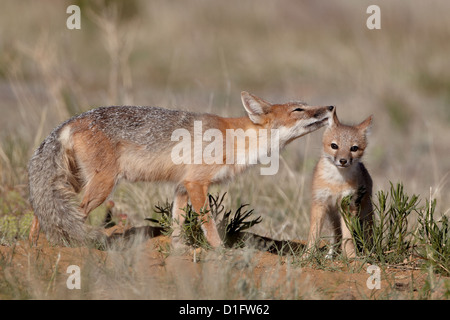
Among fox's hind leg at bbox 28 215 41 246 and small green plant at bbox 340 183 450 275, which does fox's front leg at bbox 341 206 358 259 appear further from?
fox's hind leg at bbox 28 215 41 246

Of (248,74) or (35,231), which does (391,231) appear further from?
(248,74)

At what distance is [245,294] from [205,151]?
7.15 ft

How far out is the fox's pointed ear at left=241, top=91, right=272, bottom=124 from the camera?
6.80 metres

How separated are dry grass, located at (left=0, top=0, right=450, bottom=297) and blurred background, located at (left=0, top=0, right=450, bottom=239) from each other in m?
0.04

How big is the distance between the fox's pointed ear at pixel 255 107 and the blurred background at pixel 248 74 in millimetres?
1832

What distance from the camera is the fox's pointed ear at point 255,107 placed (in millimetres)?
Result: 6801

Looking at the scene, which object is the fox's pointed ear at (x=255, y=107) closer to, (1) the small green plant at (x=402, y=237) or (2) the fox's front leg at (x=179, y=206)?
(2) the fox's front leg at (x=179, y=206)

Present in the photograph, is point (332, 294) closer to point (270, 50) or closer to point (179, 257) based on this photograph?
point (179, 257)

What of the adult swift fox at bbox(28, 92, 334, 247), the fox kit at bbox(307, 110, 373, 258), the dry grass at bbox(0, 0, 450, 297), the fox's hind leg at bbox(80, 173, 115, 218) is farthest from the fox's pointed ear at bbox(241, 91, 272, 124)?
the dry grass at bbox(0, 0, 450, 297)

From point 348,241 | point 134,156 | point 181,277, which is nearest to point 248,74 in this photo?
→ point 134,156

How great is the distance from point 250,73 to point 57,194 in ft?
48.6

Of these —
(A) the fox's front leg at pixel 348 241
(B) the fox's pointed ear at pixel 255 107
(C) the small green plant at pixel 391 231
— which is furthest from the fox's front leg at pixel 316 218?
(B) the fox's pointed ear at pixel 255 107

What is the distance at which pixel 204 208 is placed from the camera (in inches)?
251
